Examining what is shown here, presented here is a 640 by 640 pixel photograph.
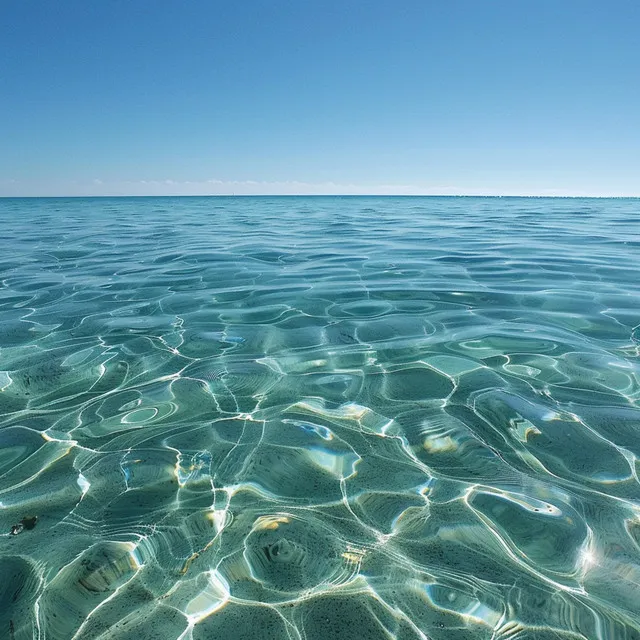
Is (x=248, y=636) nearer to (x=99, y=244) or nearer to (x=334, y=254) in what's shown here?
(x=334, y=254)

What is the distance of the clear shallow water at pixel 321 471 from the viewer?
4.80 feet

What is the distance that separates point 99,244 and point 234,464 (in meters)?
11.5

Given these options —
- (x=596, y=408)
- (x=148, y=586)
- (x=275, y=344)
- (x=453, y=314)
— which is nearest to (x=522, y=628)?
(x=148, y=586)

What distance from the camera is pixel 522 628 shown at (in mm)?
1378

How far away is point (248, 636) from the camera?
4.50ft

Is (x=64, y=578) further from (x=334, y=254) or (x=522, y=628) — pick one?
(x=334, y=254)

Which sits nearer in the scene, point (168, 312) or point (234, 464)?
point (234, 464)

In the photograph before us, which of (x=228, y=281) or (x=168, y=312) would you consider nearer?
(x=168, y=312)

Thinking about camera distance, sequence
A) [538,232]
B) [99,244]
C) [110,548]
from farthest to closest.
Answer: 1. [538,232]
2. [99,244]
3. [110,548]

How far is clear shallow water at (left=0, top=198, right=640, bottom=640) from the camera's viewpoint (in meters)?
1.46

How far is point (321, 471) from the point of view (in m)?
2.22

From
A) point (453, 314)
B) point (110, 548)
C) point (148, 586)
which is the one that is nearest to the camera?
point (148, 586)

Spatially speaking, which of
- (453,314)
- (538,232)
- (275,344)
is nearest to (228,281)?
(275,344)

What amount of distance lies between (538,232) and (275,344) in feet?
42.8
